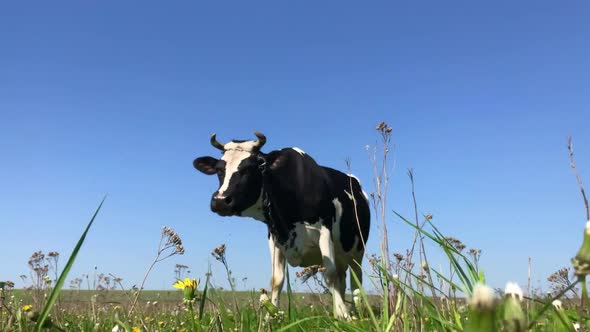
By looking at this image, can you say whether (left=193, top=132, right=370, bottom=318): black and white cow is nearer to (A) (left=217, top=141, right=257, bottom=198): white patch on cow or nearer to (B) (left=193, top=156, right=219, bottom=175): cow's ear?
(A) (left=217, top=141, right=257, bottom=198): white patch on cow

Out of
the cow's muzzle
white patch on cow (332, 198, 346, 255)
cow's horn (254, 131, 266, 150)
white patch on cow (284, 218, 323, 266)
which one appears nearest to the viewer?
the cow's muzzle

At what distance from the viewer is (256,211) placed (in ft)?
27.6

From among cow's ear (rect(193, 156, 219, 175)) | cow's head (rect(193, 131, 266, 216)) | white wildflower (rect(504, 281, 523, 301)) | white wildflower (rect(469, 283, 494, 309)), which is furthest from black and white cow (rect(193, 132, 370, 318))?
white wildflower (rect(469, 283, 494, 309))

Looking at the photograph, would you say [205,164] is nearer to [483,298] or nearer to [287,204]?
[287,204]

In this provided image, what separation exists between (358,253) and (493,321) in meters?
8.63

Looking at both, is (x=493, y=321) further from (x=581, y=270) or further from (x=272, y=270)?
(x=272, y=270)

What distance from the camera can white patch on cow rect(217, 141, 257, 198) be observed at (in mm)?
7974

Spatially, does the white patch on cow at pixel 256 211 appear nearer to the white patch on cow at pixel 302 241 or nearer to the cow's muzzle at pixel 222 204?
the cow's muzzle at pixel 222 204

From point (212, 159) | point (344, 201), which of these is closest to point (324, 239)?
point (344, 201)

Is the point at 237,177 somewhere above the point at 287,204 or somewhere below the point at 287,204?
above

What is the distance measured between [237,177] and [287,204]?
3.25 feet

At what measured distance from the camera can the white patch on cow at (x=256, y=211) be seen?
27.3 feet

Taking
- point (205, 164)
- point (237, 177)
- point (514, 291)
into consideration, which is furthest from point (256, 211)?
point (514, 291)

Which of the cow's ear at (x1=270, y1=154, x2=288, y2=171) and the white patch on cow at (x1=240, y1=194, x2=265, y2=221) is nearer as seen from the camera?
the white patch on cow at (x1=240, y1=194, x2=265, y2=221)
